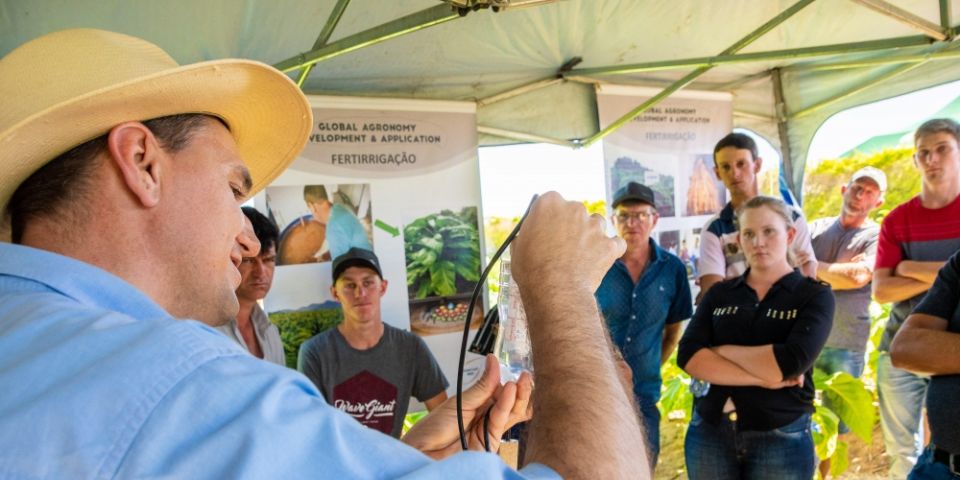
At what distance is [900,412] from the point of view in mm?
4613

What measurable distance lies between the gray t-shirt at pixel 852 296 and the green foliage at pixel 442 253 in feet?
8.54

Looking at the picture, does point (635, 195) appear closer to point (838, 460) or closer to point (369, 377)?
point (369, 377)

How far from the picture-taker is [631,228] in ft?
14.4

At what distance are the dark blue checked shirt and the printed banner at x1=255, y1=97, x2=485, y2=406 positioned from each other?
81 centimetres

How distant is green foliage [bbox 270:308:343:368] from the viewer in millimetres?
4027

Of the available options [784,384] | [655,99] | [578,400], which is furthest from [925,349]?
[655,99]

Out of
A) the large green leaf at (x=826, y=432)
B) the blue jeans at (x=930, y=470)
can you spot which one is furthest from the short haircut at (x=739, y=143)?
the blue jeans at (x=930, y=470)

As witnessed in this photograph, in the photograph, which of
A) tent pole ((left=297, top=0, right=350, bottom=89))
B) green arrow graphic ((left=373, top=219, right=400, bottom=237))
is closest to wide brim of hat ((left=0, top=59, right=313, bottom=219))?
tent pole ((left=297, top=0, right=350, bottom=89))

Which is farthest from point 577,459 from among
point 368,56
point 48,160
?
point 368,56

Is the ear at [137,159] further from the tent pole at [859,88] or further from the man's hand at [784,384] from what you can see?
the tent pole at [859,88]

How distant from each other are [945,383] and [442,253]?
2.65 metres

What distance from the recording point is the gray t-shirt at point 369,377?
397cm

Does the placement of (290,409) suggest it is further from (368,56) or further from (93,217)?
(368,56)

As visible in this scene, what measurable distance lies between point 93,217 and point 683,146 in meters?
5.07
